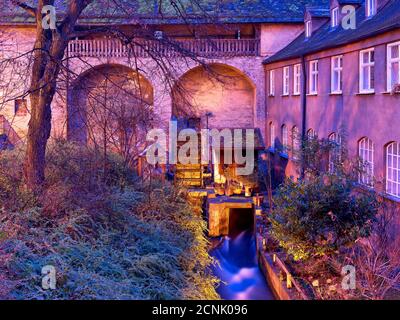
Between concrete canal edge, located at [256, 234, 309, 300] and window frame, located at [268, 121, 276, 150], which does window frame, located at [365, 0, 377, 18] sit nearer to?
concrete canal edge, located at [256, 234, 309, 300]

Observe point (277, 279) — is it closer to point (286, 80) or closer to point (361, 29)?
point (361, 29)

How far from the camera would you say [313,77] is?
2055cm

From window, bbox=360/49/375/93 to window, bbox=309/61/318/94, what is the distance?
4.40m

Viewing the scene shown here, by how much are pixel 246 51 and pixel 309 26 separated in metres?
4.44

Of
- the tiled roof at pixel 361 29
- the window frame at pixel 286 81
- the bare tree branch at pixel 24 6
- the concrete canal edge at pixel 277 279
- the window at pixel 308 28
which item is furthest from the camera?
the window at pixel 308 28

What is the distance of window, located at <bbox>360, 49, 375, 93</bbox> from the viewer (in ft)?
49.5

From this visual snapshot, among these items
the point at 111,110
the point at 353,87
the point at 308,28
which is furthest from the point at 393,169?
the point at 308,28

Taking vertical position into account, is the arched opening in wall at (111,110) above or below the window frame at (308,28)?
below

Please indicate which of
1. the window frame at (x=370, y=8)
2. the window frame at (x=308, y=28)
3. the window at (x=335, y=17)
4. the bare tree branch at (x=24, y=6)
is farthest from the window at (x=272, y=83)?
the bare tree branch at (x=24, y=6)

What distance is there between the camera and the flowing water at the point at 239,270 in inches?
530

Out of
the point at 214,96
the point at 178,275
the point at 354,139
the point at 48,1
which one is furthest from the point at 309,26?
the point at 178,275

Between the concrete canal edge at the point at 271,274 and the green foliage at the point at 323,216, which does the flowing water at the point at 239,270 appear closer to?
the concrete canal edge at the point at 271,274

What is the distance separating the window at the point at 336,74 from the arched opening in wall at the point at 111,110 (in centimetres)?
603

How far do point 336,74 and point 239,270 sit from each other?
7.10 m
